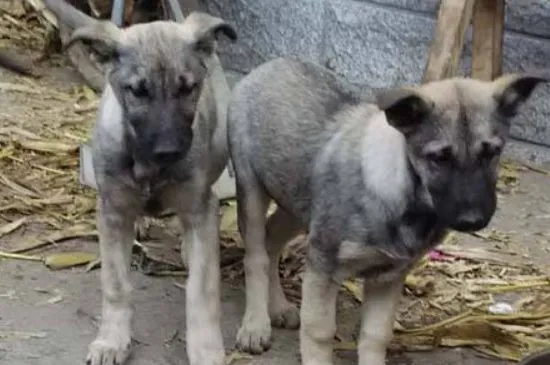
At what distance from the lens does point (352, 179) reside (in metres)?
5.44

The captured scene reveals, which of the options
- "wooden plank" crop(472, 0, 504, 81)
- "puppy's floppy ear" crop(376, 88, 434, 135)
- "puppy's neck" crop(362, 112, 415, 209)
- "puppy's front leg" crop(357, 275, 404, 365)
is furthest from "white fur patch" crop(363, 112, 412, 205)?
"wooden plank" crop(472, 0, 504, 81)

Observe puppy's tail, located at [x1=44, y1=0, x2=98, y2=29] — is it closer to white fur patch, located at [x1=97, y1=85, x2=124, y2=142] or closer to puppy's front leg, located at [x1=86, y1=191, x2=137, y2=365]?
white fur patch, located at [x1=97, y1=85, x2=124, y2=142]

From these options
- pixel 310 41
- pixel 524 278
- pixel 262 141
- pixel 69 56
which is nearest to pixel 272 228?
pixel 262 141

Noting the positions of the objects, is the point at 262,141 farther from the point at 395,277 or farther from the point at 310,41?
the point at 310,41

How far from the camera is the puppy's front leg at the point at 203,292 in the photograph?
5.77 m

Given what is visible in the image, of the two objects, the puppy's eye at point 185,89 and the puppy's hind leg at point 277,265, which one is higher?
the puppy's eye at point 185,89

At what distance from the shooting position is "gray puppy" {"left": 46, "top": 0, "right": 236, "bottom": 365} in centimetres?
544

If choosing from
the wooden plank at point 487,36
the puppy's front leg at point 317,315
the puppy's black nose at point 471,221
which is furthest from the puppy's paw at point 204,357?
the wooden plank at point 487,36

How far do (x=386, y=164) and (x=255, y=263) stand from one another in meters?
0.99

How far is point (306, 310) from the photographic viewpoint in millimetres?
5539

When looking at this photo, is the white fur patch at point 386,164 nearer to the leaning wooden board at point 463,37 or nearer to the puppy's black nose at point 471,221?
the puppy's black nose at point 471,221

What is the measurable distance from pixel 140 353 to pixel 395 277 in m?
1.18

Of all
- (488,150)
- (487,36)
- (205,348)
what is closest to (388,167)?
(488,150)

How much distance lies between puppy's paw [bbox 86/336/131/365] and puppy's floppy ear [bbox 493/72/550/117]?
189 centimetres
